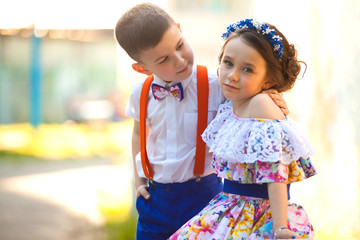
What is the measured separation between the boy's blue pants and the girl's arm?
0.54 meters

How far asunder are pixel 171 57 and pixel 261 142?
0.57m

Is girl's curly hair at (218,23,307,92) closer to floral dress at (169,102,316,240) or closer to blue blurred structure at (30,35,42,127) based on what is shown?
floral dress at (169,102,316,240)

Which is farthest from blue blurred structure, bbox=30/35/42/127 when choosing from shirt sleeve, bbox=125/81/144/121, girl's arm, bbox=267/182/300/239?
girl's arm, bbox=267/182/300/239

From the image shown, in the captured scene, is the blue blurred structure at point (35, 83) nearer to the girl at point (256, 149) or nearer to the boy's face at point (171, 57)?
the boy's face at point (171, 57)

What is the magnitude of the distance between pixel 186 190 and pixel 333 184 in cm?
184

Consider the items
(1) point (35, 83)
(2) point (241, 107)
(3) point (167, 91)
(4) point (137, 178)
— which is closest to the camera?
(2) point (241, 107)

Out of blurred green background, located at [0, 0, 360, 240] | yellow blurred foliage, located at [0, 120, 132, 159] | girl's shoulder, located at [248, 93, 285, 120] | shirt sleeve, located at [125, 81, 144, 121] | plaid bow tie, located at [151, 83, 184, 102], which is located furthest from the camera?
yellow blurred foliage, located at [0, 120, 132, 159]

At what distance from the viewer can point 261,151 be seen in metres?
1.56

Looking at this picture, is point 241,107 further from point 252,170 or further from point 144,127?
point 144,127

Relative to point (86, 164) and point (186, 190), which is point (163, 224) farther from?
point (86, 164)

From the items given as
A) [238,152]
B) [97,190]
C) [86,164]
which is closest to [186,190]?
[238,152]

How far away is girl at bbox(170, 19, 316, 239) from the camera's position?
5.14 feet

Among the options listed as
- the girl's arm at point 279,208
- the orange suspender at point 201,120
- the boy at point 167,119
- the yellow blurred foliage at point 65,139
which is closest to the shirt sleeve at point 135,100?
the boy at point 167,119

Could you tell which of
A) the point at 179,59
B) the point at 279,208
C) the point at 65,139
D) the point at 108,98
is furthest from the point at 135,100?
the point at 108,98
